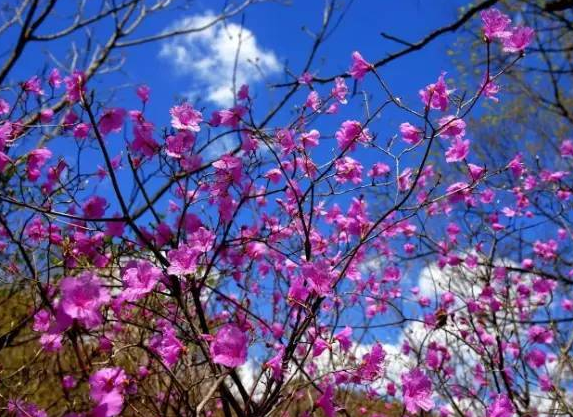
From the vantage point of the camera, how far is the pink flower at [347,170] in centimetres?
257

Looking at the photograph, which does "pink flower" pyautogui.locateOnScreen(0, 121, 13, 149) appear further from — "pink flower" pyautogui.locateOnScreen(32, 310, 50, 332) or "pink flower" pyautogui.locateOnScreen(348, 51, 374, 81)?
"pink flower" pyautogui.locateOnScreen(348, 51, 374, 81)

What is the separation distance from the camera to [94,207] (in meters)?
2.56

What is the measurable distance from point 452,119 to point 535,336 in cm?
287

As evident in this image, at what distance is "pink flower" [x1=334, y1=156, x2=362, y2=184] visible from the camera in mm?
2570

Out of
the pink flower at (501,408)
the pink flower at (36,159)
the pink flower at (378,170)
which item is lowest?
the pink flower at (501,408)

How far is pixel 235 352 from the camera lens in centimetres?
178

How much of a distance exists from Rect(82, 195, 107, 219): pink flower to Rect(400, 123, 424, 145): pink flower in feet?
4.74

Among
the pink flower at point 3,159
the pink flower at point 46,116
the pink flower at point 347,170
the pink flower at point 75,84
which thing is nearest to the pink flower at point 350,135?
the pink flower at point 347,170

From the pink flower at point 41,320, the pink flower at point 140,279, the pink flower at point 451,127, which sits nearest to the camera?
the pink flower at point 140,279

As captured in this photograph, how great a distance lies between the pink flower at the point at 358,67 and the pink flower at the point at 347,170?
0.39 meters

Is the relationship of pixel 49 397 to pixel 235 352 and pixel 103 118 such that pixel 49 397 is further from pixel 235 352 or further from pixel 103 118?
pixel 235 352

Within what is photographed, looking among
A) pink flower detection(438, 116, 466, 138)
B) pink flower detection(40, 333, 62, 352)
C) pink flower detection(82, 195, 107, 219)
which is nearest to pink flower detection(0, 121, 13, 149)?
pink flower detection(82, 195, 107, 219)

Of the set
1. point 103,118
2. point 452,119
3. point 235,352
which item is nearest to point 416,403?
point 235,352

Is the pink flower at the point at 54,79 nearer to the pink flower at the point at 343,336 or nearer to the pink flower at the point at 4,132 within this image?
the pink flower at the point at 4,132
